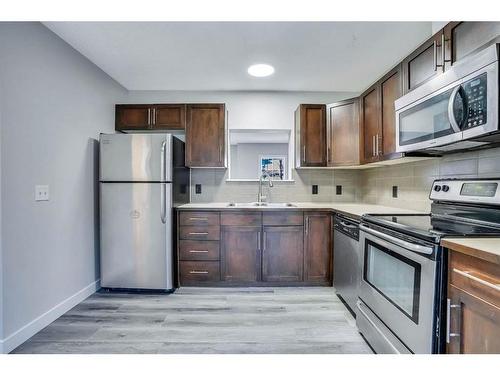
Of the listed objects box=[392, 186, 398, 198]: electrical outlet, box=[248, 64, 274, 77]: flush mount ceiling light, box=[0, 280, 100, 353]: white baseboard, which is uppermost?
box=[248, 64, 274, 77]: flush mount ceiling light

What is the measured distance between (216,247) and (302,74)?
80.7 inches

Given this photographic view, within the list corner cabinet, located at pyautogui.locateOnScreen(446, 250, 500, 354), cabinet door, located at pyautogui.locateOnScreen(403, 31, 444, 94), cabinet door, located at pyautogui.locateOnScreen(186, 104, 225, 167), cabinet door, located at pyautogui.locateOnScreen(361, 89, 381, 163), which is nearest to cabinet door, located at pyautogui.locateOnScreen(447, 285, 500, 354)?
corner cabinet, located at pyautogui.locateOnScreen(446, 250, 500, 354)

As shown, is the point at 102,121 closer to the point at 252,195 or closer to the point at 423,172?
the point at 252,195

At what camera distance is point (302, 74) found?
2.90 m

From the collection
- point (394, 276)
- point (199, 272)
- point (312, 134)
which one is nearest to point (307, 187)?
point (312, 134)

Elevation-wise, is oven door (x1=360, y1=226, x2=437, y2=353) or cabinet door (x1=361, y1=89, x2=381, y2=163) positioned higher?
cabinet door (x1=361, y1=89, x2=381, y2=163)

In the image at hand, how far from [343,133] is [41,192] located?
282 cm

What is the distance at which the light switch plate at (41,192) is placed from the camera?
199cm

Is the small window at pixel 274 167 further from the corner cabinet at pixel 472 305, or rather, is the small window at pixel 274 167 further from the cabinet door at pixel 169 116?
the corner cabinet at pixel 472 305

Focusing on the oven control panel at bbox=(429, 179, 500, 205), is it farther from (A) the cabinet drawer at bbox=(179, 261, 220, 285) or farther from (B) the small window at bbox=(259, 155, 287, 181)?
(A) the cabinet drawer at bbox=(179, 261, 220, 285)

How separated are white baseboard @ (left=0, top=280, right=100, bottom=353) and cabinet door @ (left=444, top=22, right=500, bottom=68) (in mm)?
3187

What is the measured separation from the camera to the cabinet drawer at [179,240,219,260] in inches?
112

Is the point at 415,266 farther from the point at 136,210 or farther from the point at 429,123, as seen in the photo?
the point at 136,210
